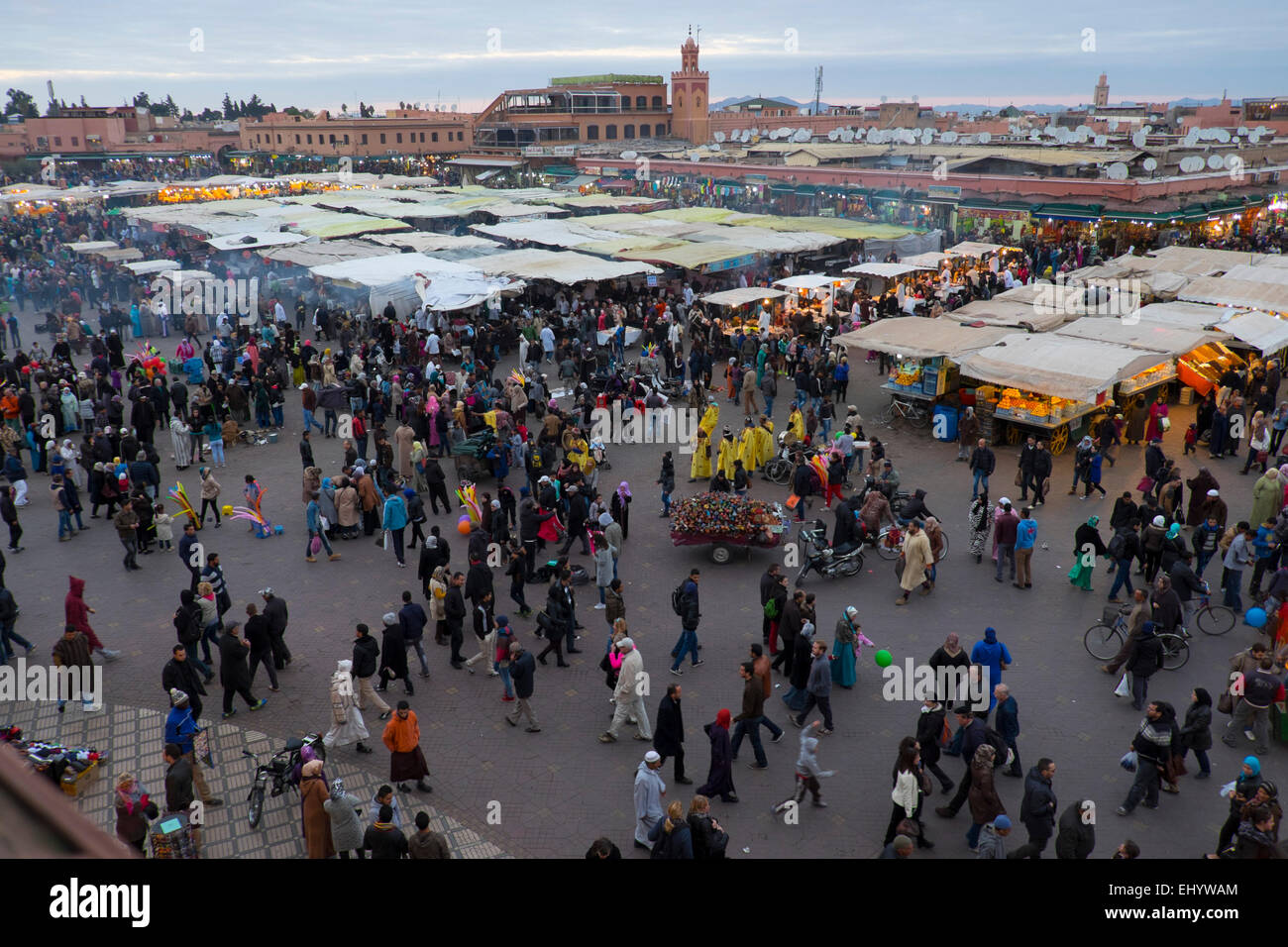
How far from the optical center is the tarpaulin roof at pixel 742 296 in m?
23.9

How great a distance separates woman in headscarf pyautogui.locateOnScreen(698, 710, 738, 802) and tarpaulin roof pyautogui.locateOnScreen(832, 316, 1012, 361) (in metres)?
11.8

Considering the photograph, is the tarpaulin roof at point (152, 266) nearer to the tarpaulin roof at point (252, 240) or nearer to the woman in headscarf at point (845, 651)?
the tarpaulin roof at point (252, 240)

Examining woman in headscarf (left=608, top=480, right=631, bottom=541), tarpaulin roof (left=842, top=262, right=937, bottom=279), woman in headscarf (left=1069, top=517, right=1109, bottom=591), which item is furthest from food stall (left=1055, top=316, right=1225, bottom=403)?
woman in headscarf (left=608, top=480, right=631, bottom=541)

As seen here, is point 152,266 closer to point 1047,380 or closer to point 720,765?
point 1047,380

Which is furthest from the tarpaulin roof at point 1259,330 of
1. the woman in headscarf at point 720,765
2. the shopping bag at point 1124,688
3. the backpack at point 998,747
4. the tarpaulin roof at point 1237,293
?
the woman in headscarf at point 720,765

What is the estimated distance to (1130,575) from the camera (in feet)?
39.4

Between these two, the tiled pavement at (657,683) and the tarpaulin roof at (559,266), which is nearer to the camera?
the tiled pavement at (657,683)

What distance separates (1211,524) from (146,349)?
22.0 meters

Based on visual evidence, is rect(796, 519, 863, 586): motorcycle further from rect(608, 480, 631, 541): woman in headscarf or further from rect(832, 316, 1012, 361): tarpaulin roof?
rect(832, 316, 1012, 361): tarpaulin roof

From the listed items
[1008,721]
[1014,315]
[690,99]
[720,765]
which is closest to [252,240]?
[1014,315]

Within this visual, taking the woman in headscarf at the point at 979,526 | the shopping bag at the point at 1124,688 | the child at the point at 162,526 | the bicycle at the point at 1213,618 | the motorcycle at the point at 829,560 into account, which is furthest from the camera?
the child at the point at 162,526

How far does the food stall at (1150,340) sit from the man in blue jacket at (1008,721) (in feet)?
36.5

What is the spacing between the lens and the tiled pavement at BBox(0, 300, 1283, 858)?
7.77 metres

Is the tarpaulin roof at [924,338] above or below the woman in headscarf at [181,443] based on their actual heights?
above
